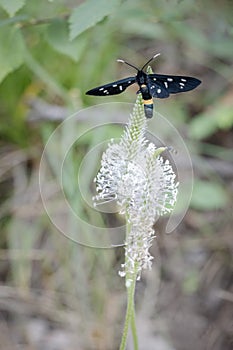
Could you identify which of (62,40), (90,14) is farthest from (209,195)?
(90,14)

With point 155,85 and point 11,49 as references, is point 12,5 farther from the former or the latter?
point 155,85

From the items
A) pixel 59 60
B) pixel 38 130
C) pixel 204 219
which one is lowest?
pixel 204 219

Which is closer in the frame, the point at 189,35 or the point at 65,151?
the point at 65,151

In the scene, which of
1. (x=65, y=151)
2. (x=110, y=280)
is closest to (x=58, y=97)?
(x=65, y=151)

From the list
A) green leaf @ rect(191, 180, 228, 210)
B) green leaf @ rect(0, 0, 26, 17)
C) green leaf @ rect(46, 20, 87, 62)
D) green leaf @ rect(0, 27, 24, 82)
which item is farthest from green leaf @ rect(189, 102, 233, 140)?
green leaf @ rect(0, 0, 26, 17)

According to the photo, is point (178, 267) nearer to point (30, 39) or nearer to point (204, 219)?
point (204, 219)

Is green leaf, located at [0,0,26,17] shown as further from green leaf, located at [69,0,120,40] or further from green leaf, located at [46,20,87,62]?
green leaf, located at [46,20,87,62]

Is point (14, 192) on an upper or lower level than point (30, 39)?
lower
